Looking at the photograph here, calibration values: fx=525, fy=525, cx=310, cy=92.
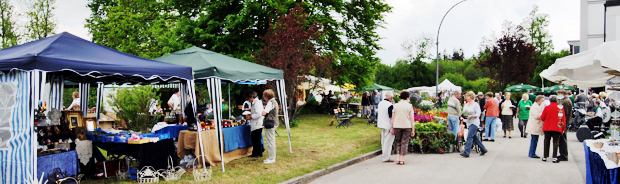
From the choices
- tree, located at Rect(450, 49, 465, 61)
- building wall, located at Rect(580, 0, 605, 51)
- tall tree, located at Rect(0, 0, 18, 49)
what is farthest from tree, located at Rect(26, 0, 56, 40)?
tree, located at Rect(450, 49, 465, 61)

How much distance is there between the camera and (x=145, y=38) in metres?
38.8

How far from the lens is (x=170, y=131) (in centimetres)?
1109

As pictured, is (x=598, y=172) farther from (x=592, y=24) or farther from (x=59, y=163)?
(x=592, y=24)

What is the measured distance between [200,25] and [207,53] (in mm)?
14749

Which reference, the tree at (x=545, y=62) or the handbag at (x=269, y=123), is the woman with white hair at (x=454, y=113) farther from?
the tree at (x=545, y=62)

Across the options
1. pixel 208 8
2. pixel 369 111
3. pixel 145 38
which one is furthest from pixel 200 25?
pixel 145 38

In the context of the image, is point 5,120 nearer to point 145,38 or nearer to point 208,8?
point 208,8

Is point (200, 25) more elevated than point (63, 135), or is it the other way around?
point (200, 25)

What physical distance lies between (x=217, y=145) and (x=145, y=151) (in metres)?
2.07

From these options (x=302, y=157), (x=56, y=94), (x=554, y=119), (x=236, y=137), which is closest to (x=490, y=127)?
(x=554, y=119)

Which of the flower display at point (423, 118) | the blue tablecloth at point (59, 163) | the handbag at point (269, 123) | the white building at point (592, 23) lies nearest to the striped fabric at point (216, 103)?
the handbag at point (269, 123)

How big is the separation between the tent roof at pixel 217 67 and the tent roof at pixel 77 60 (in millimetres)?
815

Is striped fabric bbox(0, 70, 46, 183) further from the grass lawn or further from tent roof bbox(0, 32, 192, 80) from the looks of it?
the grass lawn

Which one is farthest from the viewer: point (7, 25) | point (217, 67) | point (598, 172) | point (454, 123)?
point (7, 25)
